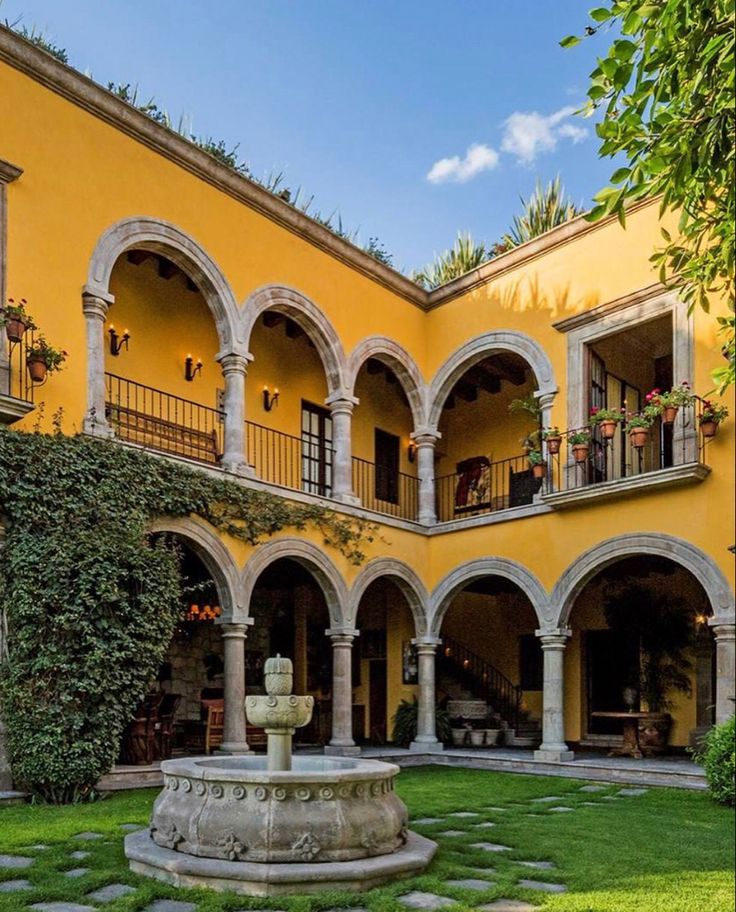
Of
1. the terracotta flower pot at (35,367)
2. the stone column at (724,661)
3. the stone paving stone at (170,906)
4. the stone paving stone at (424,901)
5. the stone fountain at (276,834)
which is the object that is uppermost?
the terracotta flower pot at (35,367)

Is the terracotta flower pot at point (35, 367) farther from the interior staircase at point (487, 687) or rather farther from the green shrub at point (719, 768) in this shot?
the interior staircase at point (487, 687)

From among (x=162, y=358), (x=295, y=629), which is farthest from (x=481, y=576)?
(x=162, y=358)

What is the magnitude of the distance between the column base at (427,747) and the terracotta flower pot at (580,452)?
498cm

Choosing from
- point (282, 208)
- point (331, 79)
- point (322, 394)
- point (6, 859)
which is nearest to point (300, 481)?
point (322, 394)

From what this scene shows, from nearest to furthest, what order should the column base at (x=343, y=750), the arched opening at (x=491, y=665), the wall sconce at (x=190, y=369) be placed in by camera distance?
the column base at (x=343, y=750)
the wall sconce at (x=190, y=369)
the arched opening at (x=491, y=665)

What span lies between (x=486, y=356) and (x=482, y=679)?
19.0ft

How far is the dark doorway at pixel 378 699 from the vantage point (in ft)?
53.4

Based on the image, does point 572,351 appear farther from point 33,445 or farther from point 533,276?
point 33,445

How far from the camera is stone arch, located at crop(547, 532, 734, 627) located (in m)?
11.0

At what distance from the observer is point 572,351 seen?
13445 millimetres

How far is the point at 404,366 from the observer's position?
50.4 feet

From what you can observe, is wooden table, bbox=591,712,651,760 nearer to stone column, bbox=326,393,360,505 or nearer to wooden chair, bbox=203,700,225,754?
stone column, bbox=326,393,360,505

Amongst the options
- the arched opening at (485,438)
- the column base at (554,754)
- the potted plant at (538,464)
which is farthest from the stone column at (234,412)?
the column base at (554,754)

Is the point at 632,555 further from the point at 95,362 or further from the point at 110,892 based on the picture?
the point at 110,892
